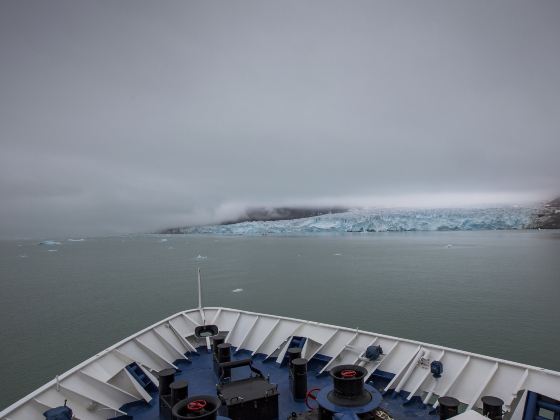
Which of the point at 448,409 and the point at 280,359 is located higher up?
the point at 448,409

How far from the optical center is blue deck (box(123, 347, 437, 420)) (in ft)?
22.4

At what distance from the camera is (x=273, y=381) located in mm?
7996

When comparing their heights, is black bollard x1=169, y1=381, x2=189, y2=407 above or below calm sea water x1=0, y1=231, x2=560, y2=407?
above

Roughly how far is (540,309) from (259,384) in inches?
1301

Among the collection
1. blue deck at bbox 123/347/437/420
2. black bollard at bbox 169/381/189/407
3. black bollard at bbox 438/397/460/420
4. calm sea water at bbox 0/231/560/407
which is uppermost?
black bollard at bbox 169/381/189/407

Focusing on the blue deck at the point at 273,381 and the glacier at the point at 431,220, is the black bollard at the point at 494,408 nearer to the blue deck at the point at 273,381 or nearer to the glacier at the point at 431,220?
the blue deck at the point at 273,381

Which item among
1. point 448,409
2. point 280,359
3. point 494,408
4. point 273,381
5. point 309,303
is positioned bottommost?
point 309,303

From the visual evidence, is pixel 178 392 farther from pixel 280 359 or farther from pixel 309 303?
pixel 309 303

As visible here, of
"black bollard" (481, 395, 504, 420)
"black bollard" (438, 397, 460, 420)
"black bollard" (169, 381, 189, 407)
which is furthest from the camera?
"black bollard" (169, 381, 189, 407)

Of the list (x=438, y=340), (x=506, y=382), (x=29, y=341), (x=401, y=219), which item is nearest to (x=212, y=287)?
(x=29, y=341)

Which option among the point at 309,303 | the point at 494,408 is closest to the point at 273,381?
the point at 494,408

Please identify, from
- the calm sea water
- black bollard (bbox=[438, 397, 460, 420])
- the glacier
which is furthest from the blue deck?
the glacier

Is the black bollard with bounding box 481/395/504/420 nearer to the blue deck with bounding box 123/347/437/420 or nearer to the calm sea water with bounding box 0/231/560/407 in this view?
the blue deck with bounding box 123/347/437/420

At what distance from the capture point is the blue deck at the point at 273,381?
6832mm
